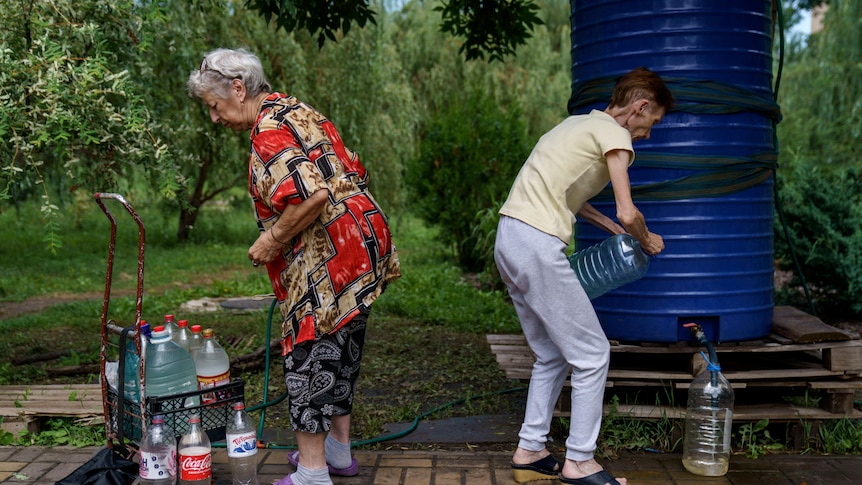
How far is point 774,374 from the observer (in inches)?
145

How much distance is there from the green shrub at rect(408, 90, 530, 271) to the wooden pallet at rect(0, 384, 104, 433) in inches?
249

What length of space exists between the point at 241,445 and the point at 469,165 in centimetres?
769

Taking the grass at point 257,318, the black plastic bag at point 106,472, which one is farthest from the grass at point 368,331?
the black plastic bag at point 106,472

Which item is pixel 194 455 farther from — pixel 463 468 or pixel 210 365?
pixel 463 468

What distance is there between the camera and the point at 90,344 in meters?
6.21

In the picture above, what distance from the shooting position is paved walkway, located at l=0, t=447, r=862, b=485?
3391 mm

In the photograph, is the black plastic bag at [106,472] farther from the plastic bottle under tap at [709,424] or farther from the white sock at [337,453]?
the plastic bottle under tap at [709,424]

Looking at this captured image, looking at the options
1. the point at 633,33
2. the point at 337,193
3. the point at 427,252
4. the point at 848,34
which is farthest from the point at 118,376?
the point at 848,34

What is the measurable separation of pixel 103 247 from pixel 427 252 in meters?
5.65

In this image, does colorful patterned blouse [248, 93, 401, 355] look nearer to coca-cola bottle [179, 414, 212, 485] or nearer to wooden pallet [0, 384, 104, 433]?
coca-cola bottle [179, 414, 212, 485]

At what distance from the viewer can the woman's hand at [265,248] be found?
299cm

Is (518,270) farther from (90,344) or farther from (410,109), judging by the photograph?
(410,109)

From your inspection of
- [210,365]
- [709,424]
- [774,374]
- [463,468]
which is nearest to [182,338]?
[210,365]

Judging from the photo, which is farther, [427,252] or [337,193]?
[427,252]
